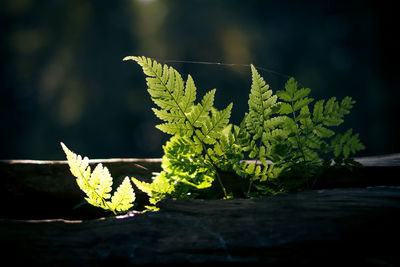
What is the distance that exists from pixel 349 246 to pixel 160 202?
1.74 ft

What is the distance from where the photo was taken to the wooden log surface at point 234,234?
1.99 feet

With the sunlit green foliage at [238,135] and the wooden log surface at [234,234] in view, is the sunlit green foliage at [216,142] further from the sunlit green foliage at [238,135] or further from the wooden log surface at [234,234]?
the wooden log surface at [234,234]

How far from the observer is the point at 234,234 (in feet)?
2.22

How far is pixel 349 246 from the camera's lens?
60 cm

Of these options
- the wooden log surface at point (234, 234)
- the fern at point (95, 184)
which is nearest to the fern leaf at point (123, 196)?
the fern at point (95, 184)

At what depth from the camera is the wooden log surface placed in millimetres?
608

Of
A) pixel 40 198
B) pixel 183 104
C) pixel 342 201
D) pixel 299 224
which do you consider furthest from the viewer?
pixel 40 198

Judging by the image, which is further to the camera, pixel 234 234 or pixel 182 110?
pixel 182 110

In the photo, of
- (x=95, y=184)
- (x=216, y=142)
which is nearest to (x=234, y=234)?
(x=216, y=142)

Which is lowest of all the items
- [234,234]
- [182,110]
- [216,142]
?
[234,234]

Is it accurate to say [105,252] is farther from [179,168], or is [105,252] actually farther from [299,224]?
[299,224]

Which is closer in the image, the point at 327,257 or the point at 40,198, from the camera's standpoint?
the point at 327,257

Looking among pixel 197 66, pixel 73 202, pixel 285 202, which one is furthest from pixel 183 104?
pixel 197 66

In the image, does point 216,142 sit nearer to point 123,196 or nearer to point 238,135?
point 238,135
